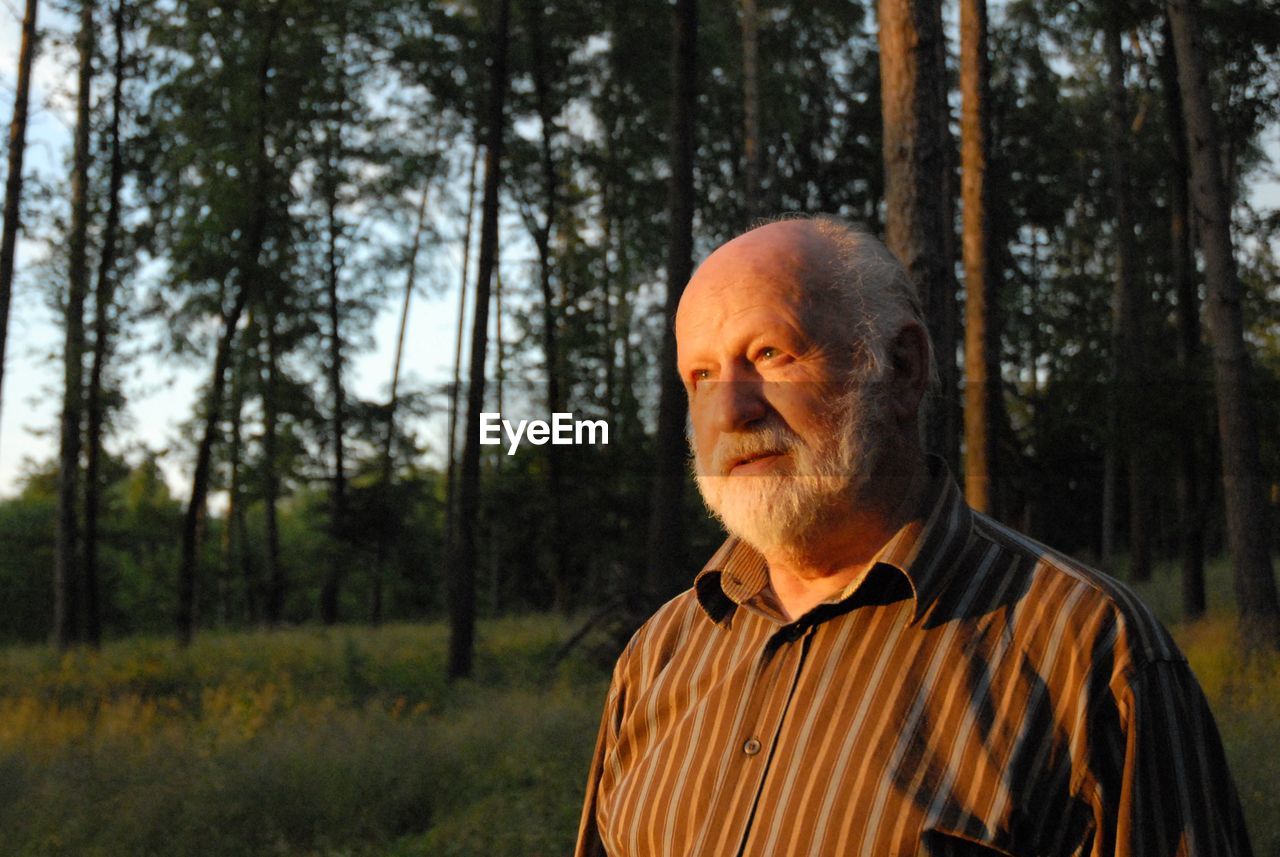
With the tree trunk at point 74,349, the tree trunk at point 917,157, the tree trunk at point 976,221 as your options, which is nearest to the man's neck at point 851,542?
the tree trunk at point 917,157

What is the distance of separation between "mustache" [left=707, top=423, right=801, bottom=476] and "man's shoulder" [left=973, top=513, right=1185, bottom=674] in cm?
41

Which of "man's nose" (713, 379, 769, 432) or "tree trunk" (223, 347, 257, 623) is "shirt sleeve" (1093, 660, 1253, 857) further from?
"tree trunk" (223, 347, 257, 623)

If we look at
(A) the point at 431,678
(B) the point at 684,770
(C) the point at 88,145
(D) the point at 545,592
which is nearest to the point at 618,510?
(D) the point at 545,592

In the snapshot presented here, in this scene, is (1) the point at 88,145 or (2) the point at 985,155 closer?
(2) the point at 985,155

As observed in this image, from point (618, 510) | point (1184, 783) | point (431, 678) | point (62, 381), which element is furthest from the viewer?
point (618, 510)

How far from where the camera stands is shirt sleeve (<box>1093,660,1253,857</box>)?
171 cm

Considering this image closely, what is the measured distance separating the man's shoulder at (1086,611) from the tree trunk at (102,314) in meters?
20.5

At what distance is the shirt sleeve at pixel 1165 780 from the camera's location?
1.71 meters

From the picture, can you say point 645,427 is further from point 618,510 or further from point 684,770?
point 684,770

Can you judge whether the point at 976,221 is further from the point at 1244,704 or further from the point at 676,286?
the point at 1244,704

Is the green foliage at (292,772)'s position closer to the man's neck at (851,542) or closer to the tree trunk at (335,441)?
the man's neck at (851,542)

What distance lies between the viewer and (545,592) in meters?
31.6

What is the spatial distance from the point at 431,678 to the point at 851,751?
16.1 m

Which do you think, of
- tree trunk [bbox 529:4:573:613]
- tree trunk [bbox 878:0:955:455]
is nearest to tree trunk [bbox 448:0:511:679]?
tree trunk [bbox 529:4:573:613]
